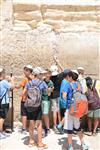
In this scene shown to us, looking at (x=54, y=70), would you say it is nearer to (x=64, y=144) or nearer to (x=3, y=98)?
(x=3, y=98)

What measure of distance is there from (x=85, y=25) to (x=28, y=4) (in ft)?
3.91

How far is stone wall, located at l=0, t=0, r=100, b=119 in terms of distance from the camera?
30.4 feet

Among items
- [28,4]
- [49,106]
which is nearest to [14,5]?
[28,4]

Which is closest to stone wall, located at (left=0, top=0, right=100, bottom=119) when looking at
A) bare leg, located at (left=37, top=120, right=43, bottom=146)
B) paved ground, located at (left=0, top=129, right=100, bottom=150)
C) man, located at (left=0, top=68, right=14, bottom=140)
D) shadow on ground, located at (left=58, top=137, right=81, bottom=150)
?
man, located at (left=0, top=68, right=14, bottom=140)

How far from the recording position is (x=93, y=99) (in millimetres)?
8586

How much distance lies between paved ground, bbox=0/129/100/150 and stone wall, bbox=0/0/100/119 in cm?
105

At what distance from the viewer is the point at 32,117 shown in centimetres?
774

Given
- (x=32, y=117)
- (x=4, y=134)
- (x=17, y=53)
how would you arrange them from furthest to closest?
(x=17, y=53) → (x=4, y=134) → (x=32, y=117)

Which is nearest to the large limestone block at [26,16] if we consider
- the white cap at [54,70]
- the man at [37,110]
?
the white cap at [54,70]

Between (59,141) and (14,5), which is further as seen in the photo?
(14,5)

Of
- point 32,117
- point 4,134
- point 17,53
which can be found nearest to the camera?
point 32,117

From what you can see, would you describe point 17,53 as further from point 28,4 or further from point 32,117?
point 32,117

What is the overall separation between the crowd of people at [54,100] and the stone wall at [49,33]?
1.11 feet

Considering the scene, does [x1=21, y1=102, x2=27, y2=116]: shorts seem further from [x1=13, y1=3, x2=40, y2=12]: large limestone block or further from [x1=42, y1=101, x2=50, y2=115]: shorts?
[x1=13, y1=3, x2=40, y2=12]: large limestone block
